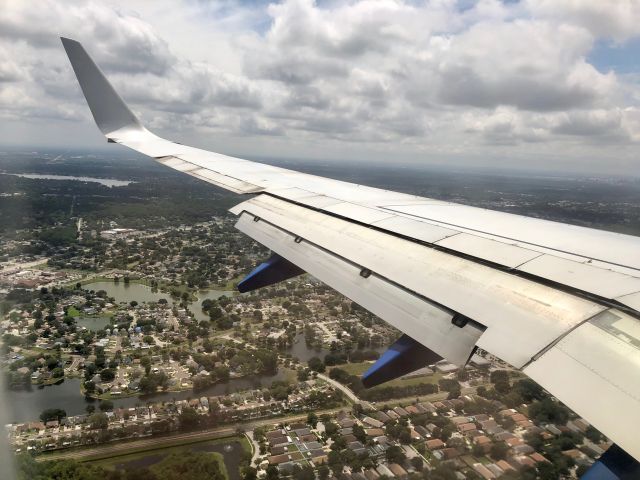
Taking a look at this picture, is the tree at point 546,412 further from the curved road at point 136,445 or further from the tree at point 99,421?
the tree at point 99,421

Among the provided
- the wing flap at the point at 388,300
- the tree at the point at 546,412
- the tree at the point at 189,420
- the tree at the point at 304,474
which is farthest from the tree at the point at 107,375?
the wing flap at the point at 388,300

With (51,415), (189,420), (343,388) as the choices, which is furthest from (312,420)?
(51,415)

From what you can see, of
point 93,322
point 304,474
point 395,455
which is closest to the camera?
point 304,474

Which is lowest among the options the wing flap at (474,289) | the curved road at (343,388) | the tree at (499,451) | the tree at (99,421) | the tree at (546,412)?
the tree at (99,421)

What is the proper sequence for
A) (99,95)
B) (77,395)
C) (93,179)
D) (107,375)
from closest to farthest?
(99,95), (77,395), (107,375), (93,179)

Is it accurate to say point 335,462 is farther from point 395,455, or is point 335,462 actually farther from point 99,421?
point 99,421

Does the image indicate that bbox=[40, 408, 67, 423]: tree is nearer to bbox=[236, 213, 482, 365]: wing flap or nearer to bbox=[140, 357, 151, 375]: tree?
bbox=[140, 357, 151, 375]: tree
